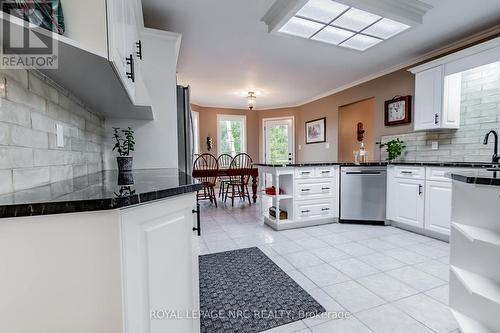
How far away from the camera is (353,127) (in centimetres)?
570

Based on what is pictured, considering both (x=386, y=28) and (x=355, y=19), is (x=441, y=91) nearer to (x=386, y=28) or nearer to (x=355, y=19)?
(x=386, y=28)

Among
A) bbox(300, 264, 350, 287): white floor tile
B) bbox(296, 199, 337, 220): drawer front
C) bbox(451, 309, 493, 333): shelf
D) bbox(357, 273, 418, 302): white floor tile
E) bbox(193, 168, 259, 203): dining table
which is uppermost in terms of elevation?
bbox(193, 168, 259, 203): dining table

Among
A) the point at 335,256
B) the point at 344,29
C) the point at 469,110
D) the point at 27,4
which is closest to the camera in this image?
the point at 27,4

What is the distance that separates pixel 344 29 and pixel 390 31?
0.51 meters

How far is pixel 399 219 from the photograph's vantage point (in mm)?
3191

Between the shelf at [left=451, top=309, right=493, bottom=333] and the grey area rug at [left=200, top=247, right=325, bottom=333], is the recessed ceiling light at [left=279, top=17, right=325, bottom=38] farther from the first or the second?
the shelf at [left=451, top=309, right=493, bottom=333]

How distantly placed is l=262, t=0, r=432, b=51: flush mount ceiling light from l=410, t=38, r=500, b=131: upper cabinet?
0.80 meters

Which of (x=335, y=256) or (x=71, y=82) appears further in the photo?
(x=335, y=256)

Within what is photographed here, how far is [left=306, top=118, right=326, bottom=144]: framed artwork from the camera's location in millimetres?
5609

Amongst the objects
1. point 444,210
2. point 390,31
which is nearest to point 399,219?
point 444,210

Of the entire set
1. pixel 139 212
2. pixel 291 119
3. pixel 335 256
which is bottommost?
pixel 335 256

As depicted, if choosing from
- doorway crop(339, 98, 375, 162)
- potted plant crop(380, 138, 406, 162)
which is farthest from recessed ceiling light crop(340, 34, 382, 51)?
doorway crop(339, 98, 375, 162)

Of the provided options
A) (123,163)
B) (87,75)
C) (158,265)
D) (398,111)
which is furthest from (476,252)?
(398,111)

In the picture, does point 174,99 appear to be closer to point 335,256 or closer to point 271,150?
point 335,256
